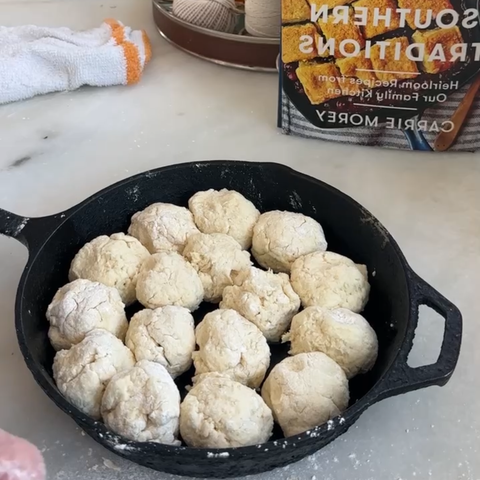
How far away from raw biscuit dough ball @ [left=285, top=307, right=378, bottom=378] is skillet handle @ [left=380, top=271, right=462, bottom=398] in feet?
0.24

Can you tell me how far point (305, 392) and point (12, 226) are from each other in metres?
0.39

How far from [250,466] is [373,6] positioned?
652mm

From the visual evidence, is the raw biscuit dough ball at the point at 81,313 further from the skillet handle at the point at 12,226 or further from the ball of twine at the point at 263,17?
the ball of twine at the point at 263,17

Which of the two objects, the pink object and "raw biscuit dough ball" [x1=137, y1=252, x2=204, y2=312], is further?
"raw biscuit dough ball" [x1=137, y1=252, x2=204, y2=312]

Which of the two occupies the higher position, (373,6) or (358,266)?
(373,6)

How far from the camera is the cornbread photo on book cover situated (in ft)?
3.01

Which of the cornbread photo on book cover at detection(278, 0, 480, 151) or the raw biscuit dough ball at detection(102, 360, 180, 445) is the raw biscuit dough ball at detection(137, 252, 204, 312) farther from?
the cornbread photo on book cover at detection(278, 0, 480, 151)

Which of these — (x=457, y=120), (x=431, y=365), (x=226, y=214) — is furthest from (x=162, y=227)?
(x=457, y=120)

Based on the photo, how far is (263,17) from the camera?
45.4 inches

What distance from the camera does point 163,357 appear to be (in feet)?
2.31

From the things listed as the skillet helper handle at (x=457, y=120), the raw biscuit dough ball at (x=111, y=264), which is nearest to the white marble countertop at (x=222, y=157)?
the skillet helper handle at (x=457, y=120)

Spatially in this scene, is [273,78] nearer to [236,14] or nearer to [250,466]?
[236,14]

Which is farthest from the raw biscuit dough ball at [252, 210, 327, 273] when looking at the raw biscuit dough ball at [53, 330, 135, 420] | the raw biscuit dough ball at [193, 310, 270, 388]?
the raw biscuit dough ball at [53, 330, 135, 420]

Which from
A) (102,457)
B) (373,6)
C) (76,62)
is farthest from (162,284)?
(76,62)
